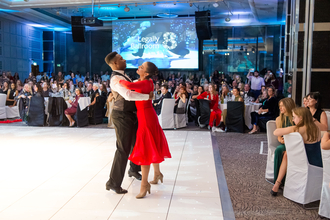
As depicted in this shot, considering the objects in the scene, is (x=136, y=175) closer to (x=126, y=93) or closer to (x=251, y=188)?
(x=126, y=93)

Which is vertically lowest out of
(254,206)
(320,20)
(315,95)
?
(254,206)

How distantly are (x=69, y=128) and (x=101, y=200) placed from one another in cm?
485

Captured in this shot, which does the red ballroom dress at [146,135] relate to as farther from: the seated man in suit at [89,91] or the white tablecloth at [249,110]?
the seated man in suit at [89,91]

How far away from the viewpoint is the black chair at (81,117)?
25.2 feet

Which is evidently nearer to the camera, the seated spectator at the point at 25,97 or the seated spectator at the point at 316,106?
the seated spectator at the point at 316,106

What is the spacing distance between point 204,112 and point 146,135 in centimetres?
480

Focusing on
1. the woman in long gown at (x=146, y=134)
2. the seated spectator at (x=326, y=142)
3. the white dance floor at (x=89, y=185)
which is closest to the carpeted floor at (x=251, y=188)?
the white dance floor at (x=89, y=185)

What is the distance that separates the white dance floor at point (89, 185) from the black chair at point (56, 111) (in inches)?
81.1

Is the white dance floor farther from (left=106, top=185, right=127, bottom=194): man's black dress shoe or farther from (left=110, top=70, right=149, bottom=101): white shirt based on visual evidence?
(left=110, top=70, right=149, bottom=101): white shirt

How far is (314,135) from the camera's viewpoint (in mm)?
2896

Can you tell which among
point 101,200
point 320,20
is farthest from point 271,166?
point 320,20

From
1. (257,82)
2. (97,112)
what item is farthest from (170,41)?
(97,112)

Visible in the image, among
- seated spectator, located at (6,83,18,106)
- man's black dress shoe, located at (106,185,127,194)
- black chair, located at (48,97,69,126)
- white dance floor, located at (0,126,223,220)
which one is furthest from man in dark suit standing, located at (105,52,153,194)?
seated spectator, located at (6,83,18,106)

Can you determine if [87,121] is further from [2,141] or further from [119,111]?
[119,111]
